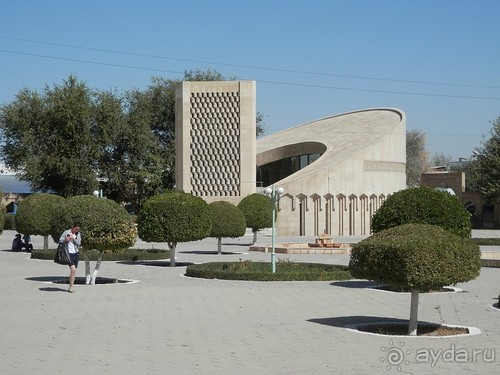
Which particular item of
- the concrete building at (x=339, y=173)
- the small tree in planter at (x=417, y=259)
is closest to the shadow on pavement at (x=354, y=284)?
the small tree in planter at (x=417, y=259)

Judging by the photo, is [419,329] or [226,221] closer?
[419,329]

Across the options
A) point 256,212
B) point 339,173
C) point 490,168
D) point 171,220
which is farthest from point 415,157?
point 171,220

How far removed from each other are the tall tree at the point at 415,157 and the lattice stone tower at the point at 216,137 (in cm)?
5149

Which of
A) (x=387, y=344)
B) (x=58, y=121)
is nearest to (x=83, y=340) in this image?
(x=387, y=344)

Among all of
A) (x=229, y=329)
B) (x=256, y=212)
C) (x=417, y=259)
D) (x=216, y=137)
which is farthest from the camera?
(x=216, y=137)

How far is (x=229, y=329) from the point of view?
40.9 ft

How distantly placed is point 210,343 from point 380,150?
42657 mm

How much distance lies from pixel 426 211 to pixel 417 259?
677 cm

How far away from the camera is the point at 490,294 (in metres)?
17.9

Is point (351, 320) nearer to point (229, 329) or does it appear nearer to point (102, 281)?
point (229, 329)

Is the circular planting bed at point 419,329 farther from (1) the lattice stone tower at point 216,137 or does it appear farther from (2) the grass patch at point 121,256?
(1) the lattice stone tower at point 216,137

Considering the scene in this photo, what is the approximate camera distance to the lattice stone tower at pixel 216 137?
50781 mm

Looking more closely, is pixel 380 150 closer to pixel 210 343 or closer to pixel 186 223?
pixel 186 223

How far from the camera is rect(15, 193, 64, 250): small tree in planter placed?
29.6 metres
